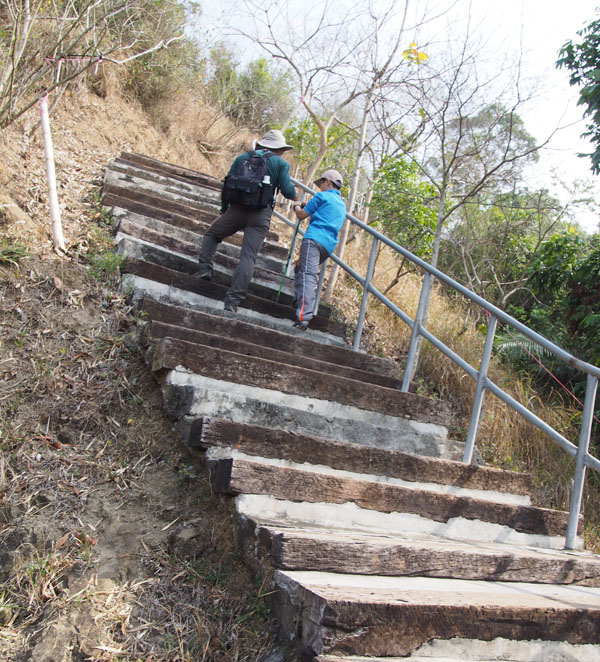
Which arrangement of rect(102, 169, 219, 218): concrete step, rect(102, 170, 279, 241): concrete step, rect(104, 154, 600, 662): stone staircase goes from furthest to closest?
rect(102, 169, 219, 218): concrete step, rect(102, 170, 279, 241): concrete step, rect(104, 154, 600, 662): stone staircase

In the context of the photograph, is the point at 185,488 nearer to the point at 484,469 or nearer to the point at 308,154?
the point at 484,469

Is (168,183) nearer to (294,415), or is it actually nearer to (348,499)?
(294,415)

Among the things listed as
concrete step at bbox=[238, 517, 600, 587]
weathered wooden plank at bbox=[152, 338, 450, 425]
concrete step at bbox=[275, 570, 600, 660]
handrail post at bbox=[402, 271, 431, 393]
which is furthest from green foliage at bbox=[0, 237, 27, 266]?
concrete step at bbox=[275, 570, 600, 660]

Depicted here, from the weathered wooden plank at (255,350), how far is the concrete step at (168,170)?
4931mm

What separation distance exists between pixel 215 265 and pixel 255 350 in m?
1.83

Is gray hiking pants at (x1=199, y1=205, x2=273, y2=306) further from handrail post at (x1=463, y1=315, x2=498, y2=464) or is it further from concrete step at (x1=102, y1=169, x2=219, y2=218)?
handrail post at (x1=463, y1=315, x2=498, y2=464)

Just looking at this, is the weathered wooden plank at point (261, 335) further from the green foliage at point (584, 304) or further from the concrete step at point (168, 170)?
the concrete step at point (168, 170)

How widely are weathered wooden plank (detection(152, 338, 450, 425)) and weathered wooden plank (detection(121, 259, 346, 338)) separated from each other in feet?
4.66

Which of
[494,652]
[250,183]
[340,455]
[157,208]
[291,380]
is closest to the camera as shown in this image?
[494,652]

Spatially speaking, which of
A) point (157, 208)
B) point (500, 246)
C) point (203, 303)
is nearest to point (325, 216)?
point (203, 303)

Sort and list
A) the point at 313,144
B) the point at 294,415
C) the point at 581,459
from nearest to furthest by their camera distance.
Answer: the point at 581,459
the point at 294,415
the point at 313,144

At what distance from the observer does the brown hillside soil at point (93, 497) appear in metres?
2.21

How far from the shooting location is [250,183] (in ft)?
17.0

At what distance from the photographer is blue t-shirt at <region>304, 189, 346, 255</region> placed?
5520 mm
